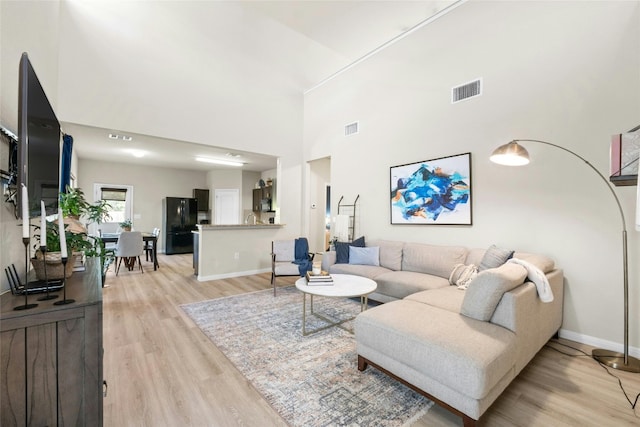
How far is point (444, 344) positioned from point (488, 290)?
54 cm

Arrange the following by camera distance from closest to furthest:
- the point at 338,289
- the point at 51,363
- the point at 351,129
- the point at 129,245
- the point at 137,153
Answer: the point at 51,363 → the point at 338,289 → the point at 351,129 → the point at 129,245 → the point at 137,153

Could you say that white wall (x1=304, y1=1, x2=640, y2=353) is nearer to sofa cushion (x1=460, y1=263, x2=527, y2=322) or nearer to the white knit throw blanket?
the white knit throw blanket

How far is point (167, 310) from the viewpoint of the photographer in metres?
3.44

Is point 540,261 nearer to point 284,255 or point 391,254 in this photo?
point 391,254

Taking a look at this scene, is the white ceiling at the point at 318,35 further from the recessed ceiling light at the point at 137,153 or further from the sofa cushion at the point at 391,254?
the sofa cushion at the point at 391,254

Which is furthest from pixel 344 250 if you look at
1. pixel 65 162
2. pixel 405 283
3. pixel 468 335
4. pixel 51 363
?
pixel 65 162

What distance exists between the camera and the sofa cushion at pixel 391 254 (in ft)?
12.7

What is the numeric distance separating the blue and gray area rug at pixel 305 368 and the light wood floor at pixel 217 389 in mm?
108

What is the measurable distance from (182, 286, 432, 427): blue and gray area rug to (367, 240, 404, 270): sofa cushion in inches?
33.2

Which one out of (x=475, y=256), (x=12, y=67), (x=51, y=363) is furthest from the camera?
(x=475, y=256)

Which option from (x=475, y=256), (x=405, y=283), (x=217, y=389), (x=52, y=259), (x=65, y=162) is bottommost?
(x=217, y=389)

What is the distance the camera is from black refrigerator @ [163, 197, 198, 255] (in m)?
7.81

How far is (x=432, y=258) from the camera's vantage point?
3.49 m

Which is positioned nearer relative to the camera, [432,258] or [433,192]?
[432,258]
